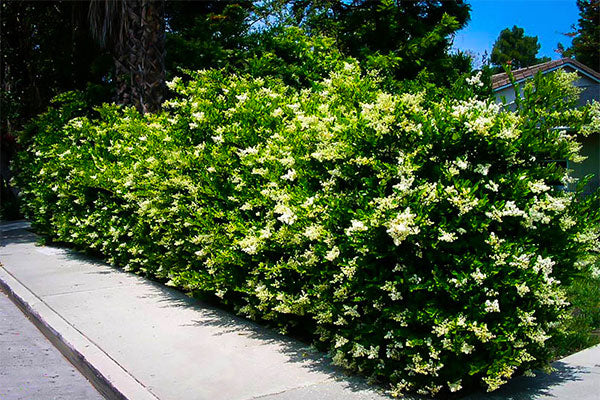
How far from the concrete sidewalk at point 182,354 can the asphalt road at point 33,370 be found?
4.4 inches

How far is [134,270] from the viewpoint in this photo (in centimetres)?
974

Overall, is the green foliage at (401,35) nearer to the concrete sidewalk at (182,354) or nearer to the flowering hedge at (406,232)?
the flowering hedge at (406,232)

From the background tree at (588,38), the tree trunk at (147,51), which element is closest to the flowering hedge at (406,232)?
the tree trunk at (147,51)

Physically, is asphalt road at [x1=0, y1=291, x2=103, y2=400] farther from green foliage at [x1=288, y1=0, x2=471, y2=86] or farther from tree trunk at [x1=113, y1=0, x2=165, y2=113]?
green foliage at [x1=288, y1=0, x2=471, y2=86]

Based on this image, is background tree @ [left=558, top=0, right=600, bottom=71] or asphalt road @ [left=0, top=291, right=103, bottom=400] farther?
background tree @ [left=558, top=0, right=600, bottom=71]

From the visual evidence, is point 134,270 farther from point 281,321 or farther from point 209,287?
point 281,321

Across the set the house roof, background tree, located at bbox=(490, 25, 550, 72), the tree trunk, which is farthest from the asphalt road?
background tree, located at bbox=(490, 25, 550, 72)

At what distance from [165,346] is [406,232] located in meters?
2.75

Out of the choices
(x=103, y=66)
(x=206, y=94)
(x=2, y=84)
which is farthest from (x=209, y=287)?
(x=2, y=84)

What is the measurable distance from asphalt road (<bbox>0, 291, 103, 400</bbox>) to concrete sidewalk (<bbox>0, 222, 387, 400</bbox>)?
11 centimetres

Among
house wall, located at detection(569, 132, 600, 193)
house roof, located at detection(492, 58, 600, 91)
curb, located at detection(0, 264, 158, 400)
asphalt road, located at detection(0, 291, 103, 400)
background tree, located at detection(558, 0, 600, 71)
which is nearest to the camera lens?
curb, located at detection(0, 264, 158, 400)

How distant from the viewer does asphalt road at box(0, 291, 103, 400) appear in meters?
5.27

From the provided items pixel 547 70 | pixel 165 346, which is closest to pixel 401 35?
pixel 547 70

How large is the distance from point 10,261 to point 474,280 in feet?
30.9
